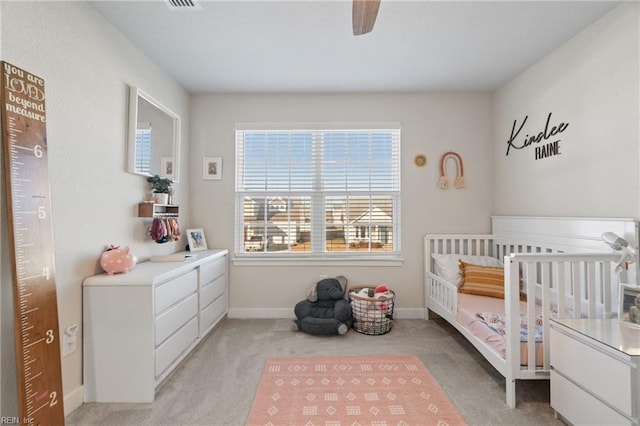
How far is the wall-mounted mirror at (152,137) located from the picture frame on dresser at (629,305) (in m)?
3.30

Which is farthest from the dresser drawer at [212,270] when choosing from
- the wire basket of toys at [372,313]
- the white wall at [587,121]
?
the white wall at [587,121]

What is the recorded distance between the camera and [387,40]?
230cm

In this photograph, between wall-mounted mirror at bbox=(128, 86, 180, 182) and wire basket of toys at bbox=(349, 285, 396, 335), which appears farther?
wire basket of toys at bbox=(349, 285, 396, 335)

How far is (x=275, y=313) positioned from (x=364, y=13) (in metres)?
2.91

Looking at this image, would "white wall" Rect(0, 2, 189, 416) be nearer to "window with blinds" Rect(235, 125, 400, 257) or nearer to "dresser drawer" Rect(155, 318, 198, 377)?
"dresser drawer" Rect(155, 318, 198, 377)

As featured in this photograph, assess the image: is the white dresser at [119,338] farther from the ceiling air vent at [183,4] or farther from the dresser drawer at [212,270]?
the ceiling air vent at [183,4]

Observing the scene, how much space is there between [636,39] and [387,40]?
1.54m

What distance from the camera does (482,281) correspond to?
2.71 m

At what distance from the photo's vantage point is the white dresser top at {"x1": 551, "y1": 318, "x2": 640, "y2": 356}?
1.36m

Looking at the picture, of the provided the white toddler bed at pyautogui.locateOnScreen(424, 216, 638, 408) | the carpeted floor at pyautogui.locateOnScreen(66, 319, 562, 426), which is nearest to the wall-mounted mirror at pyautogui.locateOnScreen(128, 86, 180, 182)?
→ the carpeted floor at pyautogui.locateOnScreen(66, 319, 562, 426)

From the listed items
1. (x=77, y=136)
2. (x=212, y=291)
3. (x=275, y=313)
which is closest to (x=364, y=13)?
(x=77, y=136)

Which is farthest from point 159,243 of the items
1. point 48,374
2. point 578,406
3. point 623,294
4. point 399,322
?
point 623,294

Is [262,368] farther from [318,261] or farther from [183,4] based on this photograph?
[183,4]

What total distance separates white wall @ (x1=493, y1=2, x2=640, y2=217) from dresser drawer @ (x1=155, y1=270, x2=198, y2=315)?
3.07 m
